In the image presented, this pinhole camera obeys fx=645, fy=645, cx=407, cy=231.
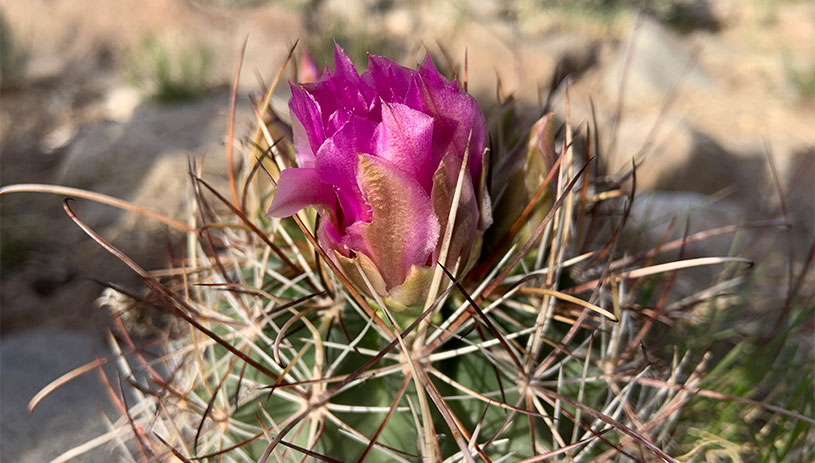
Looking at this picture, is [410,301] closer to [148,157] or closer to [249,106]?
[148,157]

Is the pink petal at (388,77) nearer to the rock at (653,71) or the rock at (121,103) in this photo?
the rock at (121,103)

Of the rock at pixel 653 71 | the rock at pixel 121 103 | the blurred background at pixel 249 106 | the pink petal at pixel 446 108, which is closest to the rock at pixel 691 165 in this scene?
the blurred background at pixel 249 106

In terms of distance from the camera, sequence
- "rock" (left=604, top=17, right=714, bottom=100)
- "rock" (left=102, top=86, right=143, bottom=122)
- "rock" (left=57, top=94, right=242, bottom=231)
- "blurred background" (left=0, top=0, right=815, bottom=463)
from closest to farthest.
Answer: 1. "blurred background" (left=0, top=0, right=815, bottom=463)
2. "rock" (left=57, top=94, right=242, bottom=231)
3. "rock" (left=102, top=86, right=143, bottom=122)
4. "rock" (left=604, top=17, right=714, bottom=100)

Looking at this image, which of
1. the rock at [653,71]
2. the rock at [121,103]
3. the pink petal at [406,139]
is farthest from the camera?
the rock at [653,71]

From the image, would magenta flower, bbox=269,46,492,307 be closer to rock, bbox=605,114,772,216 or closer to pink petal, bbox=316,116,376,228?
pink petal, bbox=316,116,376,228

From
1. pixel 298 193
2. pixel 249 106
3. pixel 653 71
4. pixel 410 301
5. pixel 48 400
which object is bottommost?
pixel 48 400

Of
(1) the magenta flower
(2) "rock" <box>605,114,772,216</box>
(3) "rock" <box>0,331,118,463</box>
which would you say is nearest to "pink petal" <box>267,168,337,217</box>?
(1) the magenta flower

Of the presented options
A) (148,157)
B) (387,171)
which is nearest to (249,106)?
(148,157)
